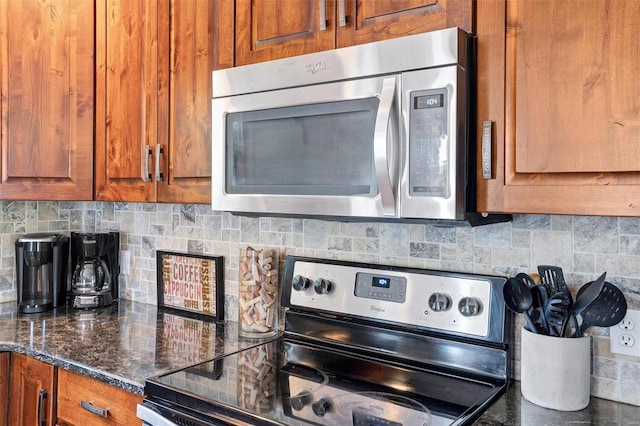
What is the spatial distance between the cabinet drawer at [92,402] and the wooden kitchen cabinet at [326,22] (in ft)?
3.24

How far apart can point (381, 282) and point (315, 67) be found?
2.12 feet

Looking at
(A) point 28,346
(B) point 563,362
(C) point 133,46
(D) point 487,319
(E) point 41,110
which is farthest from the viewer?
(E) point 41,110

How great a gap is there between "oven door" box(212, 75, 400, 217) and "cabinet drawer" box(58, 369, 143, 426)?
58cm

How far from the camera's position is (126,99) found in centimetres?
182

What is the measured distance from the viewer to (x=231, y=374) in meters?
1.36

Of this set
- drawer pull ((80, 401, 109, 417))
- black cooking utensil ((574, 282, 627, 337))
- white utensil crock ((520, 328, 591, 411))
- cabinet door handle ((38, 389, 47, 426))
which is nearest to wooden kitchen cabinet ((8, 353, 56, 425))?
cabinet door handle ((38, 389, 47, 426))

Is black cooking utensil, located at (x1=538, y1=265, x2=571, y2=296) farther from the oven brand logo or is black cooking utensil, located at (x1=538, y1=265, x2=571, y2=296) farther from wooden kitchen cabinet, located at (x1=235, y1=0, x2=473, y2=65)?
the oven brand logo

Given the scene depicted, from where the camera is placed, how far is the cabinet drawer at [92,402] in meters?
1.37

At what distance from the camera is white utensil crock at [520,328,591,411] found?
3.74 ft

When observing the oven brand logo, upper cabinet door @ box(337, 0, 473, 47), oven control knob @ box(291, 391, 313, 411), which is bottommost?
oven control knob @ box(291, 391, 313, 411)

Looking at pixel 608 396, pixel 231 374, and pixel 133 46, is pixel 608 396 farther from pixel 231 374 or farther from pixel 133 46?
pixel 133 46

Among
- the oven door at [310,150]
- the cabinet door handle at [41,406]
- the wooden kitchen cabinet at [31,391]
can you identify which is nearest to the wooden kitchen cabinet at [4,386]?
the wooden kitchen cabinet at [31,391]

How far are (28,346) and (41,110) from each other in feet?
2.85

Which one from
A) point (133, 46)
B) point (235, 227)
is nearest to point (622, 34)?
point (235, 227)
